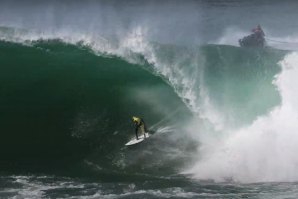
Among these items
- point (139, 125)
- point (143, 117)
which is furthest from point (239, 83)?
point (139, 125)

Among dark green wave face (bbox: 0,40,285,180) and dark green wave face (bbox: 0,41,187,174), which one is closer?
dark green wave face (bbox: 0,40,285,180)

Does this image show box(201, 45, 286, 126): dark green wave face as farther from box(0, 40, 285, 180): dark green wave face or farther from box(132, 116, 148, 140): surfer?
box(132, 116, 148, 140): surfer

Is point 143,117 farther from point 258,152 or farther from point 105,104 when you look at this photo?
point 258,152

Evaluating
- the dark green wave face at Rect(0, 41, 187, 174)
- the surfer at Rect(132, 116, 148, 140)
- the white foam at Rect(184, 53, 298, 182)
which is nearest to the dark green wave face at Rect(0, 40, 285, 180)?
the dark green wave face at Rect(0, 41, 187, 174)

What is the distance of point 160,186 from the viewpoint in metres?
15.3

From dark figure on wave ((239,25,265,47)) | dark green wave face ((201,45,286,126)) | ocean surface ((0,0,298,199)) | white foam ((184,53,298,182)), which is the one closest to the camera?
ocean surface ((0,0,298,199))

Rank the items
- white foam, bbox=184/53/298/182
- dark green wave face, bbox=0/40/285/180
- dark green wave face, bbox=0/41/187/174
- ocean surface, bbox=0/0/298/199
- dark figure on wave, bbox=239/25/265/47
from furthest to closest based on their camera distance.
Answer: dark figure on wave, bbox=239/25/265/47 → dark green wave face, bbox=0/41/187/174 → dark green wave face, bbox=0/40/285/180 → white foam, bbox=184/53/298/182 → ocean surface, bbox=0/0/298/199

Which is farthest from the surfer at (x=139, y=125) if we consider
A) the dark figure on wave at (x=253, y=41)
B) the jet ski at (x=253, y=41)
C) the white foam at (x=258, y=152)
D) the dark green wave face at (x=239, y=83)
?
the jet ski at (x=253, y=41)

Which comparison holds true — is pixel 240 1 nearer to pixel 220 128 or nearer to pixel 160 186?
pixel 220 128

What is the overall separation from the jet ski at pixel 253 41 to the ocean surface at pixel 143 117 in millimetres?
2788

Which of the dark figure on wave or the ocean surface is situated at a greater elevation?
the dark figure on wave

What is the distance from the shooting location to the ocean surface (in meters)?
15.7

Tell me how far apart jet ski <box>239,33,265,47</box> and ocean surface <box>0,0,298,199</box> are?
9.15 ft

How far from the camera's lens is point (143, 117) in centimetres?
1823
